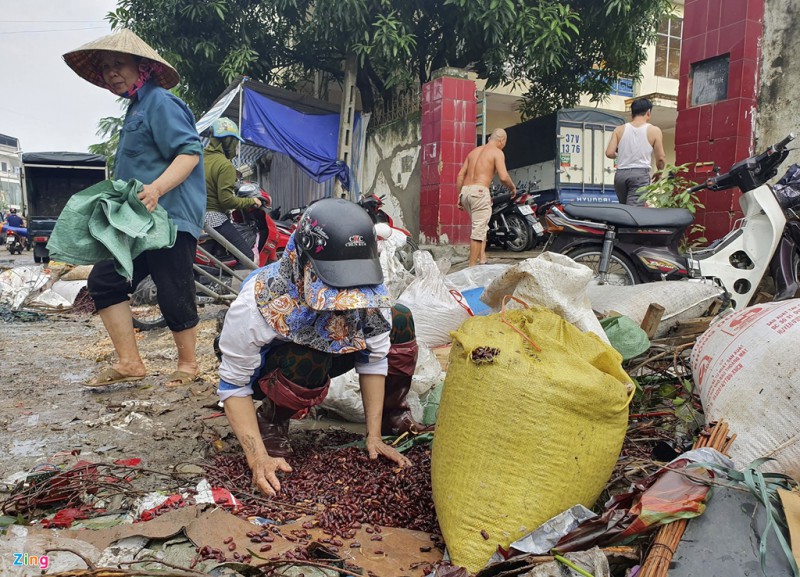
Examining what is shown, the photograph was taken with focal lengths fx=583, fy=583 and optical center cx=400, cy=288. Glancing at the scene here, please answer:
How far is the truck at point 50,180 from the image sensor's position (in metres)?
13.2

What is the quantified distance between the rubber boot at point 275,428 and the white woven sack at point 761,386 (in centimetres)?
143

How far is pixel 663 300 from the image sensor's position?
3252mm

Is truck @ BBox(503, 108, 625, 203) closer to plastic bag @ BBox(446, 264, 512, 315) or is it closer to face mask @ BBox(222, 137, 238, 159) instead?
face mask @ BBox(222, 137, 238, 159)

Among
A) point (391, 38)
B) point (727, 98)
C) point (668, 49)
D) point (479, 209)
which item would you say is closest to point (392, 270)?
point (479, 209)

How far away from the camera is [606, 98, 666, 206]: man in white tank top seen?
18.2ft

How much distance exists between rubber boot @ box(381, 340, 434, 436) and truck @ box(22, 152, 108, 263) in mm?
12960

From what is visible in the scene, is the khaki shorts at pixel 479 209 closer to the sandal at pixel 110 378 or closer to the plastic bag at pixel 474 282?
the plastic bag at pixel 474 282

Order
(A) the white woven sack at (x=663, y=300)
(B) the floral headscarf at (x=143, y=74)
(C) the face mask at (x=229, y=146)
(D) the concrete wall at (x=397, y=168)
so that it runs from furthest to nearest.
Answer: (D) the concrete wall at (x=397, y=168)
(C) the face mask at (x=229, y=146)
(A) the white woven sack at (x=663, y=300)
(B) the floral headscarf at (x=143, y=74)

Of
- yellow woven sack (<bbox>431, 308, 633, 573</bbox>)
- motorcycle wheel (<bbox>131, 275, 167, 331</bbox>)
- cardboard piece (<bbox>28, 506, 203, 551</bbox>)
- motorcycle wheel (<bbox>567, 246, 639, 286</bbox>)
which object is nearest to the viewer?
yellow woven sack (<bbox>431, 308, 633, 573</bbox>)

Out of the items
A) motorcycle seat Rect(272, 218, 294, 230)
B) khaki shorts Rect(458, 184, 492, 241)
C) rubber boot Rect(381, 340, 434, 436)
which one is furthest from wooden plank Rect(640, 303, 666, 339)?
motorcycle seat Rect(272, 218, 294, 230)

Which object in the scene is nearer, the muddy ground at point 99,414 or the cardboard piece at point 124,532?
the cardboard piece at point 124,532

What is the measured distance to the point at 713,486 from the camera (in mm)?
1375

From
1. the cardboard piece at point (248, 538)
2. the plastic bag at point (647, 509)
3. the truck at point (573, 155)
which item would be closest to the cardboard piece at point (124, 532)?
the cardboard piece at point (248, 538)

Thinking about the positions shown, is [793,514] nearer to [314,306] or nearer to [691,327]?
[314,306]
